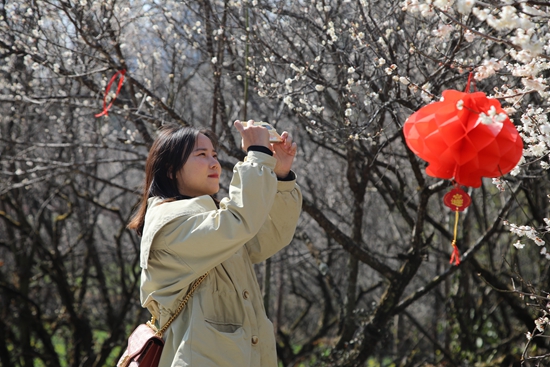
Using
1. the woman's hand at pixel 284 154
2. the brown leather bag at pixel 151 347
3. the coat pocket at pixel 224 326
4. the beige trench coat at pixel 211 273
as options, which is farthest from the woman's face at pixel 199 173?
the coat pocket at pixel 224 326

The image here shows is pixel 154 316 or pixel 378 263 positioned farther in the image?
pixel 378 263

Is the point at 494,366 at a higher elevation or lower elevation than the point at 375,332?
lower

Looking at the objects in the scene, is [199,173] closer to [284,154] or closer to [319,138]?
[284,154]

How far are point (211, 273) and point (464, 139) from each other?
1101 mm

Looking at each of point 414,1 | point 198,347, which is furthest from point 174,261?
point 414,1

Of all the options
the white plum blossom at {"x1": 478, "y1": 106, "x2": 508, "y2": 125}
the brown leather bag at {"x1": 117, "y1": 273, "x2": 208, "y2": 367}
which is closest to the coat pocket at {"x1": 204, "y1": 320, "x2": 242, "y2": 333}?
the brown leather bag at {"x1": 117, "y1": 273, "x2": 208, "y2": 367}

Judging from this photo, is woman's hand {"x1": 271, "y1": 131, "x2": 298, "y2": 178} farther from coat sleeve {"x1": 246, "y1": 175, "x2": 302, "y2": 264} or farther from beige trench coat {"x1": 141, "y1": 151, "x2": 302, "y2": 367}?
beige trench coat {"x1": 141, "y1": 151, "x2": 302, "y2": 367}

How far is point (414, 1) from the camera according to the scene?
7.36ft

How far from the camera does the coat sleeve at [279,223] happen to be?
2.67 meters

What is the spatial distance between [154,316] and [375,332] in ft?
7.38

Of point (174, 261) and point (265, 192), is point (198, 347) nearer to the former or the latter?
point (174, 261)

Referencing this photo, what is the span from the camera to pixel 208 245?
7.50ft

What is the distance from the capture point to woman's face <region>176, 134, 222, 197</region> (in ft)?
8.70

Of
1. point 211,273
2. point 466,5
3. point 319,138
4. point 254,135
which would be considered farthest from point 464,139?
point 319,138
